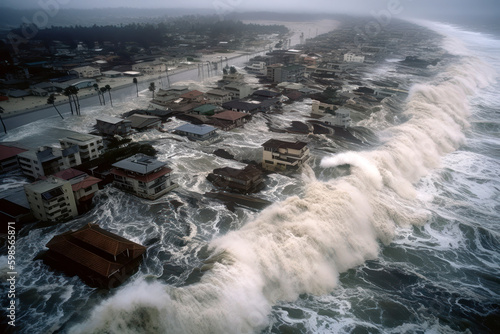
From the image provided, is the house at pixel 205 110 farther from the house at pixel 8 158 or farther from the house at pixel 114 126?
the house at pixel 8 158

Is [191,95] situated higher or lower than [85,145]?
lower

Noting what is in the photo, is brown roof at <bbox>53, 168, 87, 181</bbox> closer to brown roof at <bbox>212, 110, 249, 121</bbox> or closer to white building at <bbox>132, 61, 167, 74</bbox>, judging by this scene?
brown roof at <bbox>212, 110, 249, 121</bbox>

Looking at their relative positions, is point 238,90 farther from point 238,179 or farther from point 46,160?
point 46,160

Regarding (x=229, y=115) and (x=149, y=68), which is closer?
(x=229, y=115)

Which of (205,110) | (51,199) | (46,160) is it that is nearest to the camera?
(51,199)

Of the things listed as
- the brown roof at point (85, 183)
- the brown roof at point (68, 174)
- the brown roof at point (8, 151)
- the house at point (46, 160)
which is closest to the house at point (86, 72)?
the brown roof at point (8, 151)

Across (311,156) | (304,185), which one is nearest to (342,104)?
(311,156)

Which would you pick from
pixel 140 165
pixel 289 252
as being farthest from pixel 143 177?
pixel 289 252

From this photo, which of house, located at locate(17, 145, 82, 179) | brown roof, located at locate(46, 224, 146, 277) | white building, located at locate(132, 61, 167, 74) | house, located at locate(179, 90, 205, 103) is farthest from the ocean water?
white building, located at locate(132, 61, 167, 74)
